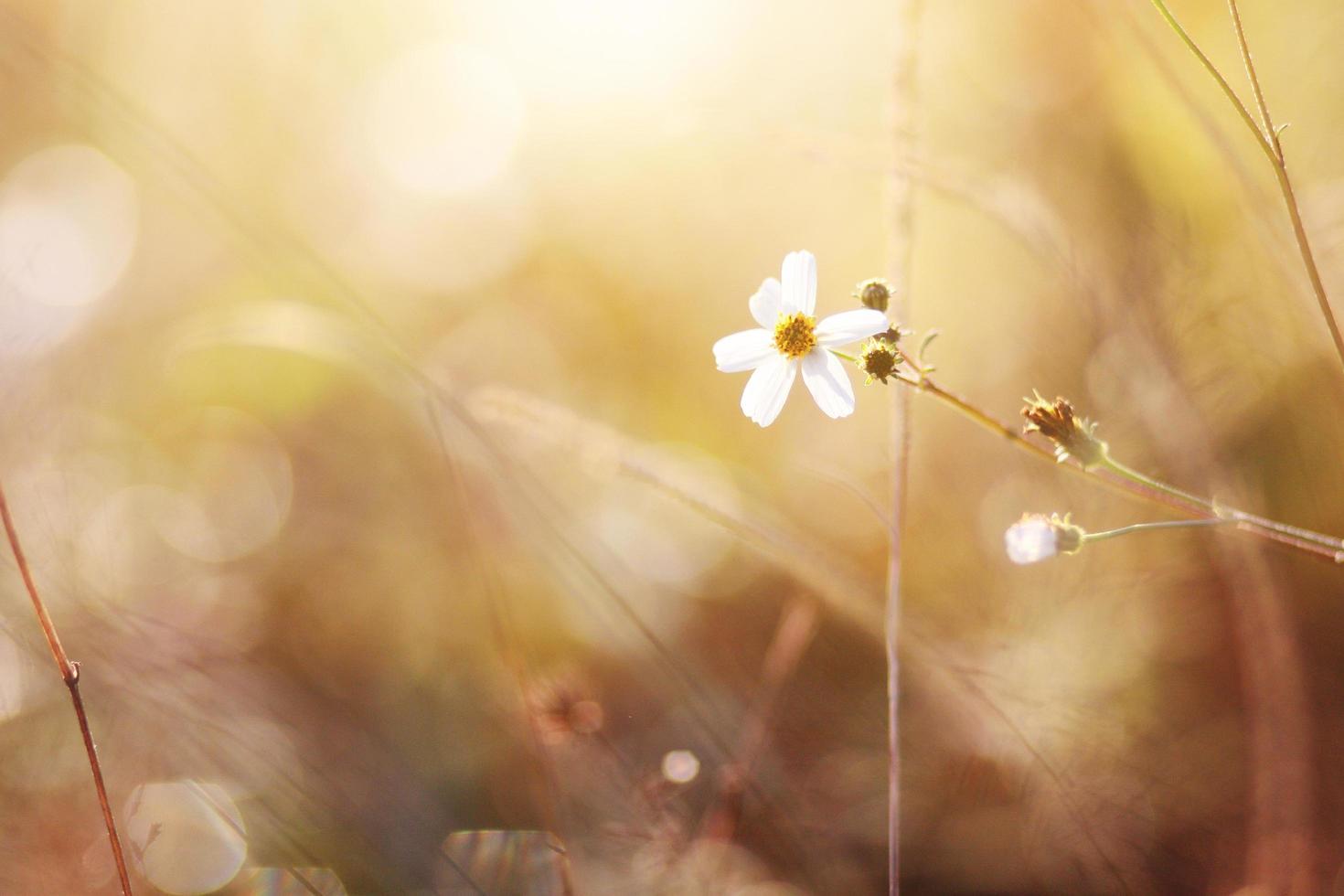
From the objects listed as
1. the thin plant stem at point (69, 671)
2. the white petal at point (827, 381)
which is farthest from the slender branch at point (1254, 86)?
the thin plant stem at point (69, 671)

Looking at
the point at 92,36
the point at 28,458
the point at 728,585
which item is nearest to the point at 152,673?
the point at 28,458

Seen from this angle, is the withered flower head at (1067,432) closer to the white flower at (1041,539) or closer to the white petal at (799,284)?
the white flower at (1041,539)

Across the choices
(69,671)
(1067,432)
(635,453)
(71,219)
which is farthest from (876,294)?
(71,219)

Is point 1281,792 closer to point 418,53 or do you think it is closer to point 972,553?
point 972,553

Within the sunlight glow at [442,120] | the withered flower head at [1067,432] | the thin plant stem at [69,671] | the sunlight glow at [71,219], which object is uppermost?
the sunlight glow at [442,120]

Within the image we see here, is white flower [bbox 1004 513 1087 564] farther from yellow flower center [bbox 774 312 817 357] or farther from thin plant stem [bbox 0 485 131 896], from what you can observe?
thin plant stem [bbox 0 485 131 896]

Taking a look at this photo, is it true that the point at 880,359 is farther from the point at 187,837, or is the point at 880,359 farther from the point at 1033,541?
the point at 187,837

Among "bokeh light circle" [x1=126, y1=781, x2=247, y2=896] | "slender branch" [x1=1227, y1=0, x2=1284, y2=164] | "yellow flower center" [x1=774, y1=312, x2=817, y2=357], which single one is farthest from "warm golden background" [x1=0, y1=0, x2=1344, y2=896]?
"slender branch" [x1=1227, y1=0, x2=1284, y2=164]

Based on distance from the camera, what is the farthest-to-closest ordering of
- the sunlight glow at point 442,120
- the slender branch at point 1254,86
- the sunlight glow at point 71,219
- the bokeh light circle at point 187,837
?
the sunlight glow at point 442,120 → the sunlight glow at point 71,219 → the bokeh light circle at point 187,837 → the slender branch at point 1254,86
